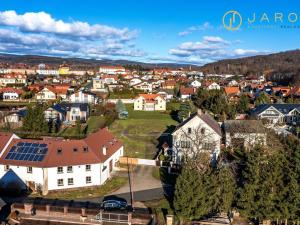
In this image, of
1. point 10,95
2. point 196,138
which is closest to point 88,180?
point 196,138

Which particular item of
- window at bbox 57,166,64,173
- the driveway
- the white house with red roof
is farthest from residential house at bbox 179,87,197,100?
window at bbox 57,166,64,173

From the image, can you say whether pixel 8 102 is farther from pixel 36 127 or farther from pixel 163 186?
pixel 163 186

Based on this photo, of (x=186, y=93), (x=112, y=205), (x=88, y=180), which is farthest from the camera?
(x=186, y=93)

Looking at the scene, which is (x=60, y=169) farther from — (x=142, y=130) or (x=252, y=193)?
(x=142, y=130)

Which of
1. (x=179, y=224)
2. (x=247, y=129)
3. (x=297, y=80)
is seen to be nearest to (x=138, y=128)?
(x=247, y=129)

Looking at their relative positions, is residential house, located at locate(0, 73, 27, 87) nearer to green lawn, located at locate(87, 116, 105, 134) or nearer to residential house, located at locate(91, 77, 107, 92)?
residential house, located at locate(91, 77, 107, 92)

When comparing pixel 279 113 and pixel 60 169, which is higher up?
pixel 279 113
